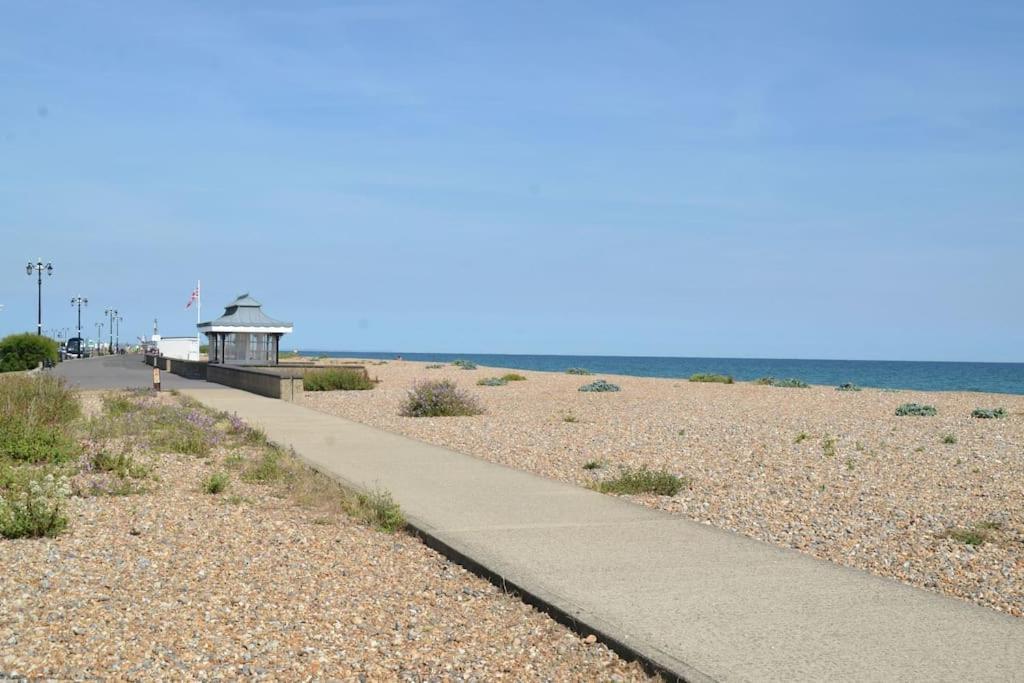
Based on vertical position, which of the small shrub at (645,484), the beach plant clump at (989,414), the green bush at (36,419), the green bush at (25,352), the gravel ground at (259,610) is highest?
the green bush at (25,352)

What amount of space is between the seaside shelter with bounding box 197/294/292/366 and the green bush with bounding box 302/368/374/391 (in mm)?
11014

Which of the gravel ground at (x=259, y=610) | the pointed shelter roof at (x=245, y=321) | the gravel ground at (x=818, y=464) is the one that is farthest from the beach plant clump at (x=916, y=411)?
the pointed shelter roof at (x=245, y=321)

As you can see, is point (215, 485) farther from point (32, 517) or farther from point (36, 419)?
point (36, 419)

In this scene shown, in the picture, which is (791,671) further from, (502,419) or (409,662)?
(502,419)

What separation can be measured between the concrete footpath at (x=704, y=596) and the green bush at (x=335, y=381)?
25360mm

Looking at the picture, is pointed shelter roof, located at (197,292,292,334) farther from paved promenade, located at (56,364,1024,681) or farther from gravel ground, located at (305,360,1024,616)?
paved promenade, located at (56,364,1024,681)

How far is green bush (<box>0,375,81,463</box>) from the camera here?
45.4 ft

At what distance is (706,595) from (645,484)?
521 cm

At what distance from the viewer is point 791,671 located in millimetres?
5777

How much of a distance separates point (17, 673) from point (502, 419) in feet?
58.4

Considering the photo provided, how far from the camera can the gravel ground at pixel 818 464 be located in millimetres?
9320

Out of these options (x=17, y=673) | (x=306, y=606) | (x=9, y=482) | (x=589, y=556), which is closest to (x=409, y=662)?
(x=306, y=606)

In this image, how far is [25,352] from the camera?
6169 cm

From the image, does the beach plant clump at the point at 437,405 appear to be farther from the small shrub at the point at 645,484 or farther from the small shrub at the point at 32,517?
the small shrub at the point at 32,517
